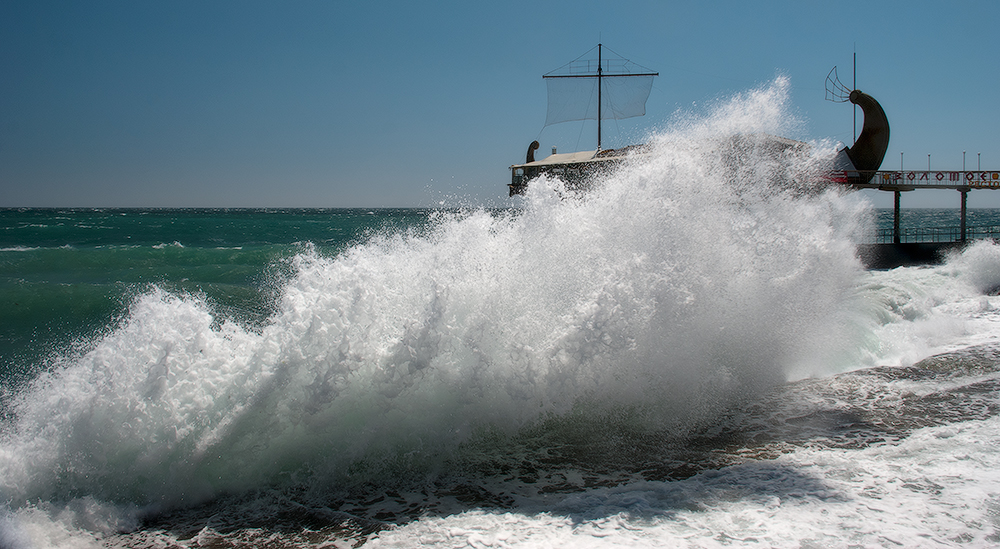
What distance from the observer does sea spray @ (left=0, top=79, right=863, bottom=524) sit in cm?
516

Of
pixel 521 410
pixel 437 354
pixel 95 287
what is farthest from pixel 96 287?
pixel 521 410

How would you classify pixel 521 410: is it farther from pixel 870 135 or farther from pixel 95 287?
pixel 870 135

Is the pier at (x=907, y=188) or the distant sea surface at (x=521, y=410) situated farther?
the pier at (x=907, y=188)

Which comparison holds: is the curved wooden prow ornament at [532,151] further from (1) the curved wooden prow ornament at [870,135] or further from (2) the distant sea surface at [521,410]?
(2) the distant sea surface at [521,410]

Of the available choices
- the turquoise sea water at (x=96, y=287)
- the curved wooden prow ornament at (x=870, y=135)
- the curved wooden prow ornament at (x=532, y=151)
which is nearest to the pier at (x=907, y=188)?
the curved wooden prow ornament at (x=870, y=135)

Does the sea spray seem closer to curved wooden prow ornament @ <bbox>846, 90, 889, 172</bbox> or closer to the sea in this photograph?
the sea

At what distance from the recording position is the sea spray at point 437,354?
16.9ft

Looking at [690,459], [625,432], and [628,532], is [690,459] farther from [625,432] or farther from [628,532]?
[628,532]

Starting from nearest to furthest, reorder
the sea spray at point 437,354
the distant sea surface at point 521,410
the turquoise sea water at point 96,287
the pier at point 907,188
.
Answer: the distant sea surface at point 521,410
the sea spray at point 437,354
the turquoise sea water at point 96,287
the pier at point 907,188

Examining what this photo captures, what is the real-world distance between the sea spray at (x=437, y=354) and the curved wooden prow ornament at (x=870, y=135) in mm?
21121

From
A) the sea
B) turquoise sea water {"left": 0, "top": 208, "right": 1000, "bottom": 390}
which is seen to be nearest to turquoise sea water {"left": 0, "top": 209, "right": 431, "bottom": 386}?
turquoise sea water {"left": 0, "top": 208, "right": 1000, "bottom": 390}

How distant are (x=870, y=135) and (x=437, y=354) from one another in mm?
26557

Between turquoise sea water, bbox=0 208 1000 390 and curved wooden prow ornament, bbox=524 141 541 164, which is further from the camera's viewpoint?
curved wooden prow ornament, bbox=524 141 541 164

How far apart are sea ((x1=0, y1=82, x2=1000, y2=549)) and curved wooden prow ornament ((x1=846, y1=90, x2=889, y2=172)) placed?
63.3 ft
